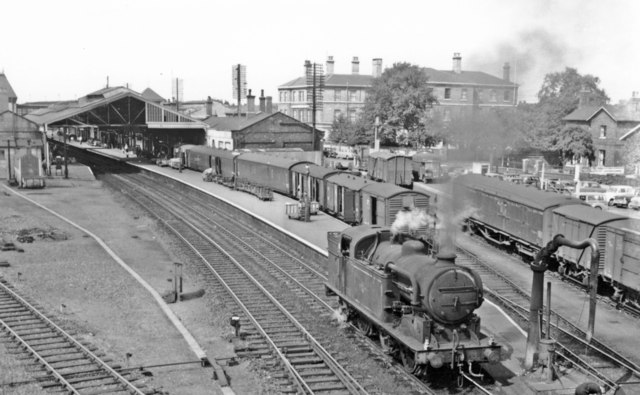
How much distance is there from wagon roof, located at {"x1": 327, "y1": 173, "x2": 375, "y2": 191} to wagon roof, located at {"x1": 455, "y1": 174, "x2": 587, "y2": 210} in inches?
197

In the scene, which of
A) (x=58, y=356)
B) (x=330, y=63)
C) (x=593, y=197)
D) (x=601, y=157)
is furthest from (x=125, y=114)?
(x=58, y=356)

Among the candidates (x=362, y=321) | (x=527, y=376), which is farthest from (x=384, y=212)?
(x=527, y=376)

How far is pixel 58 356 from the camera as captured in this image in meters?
14.3

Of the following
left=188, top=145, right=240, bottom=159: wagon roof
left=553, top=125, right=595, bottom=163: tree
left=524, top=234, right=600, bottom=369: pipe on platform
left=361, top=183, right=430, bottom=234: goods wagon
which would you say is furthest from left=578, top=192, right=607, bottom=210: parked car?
left=524, top=234, right=600, bottom=369: pipe on platform

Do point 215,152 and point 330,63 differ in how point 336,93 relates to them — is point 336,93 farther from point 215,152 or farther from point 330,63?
point 215,152

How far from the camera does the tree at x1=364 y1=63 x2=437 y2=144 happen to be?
6406 cm

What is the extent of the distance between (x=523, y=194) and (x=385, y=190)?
5606mm

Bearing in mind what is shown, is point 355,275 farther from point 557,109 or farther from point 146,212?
point 557,109

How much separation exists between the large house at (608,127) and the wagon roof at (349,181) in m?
29.0

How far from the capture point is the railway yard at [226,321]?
12914 millimetres

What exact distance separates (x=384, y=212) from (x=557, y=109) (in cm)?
3927

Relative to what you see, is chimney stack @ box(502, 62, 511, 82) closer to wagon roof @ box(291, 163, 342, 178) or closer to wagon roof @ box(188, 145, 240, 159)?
wagon roof @ box(291, 163, 342, 178)

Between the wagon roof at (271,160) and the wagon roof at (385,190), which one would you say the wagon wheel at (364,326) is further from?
the wagon roof at (271,160)

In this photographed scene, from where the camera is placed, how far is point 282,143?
60.9 meters
